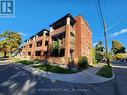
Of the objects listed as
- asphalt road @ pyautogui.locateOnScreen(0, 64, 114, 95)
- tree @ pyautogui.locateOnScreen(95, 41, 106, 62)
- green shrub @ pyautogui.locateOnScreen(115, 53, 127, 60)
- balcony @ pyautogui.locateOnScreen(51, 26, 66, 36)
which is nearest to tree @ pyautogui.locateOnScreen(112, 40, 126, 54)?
green shrub @ pyautogui.locateOnScreen(115, 53, 127, 60)

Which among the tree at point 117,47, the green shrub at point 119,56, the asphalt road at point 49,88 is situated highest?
the tree at point 117,47

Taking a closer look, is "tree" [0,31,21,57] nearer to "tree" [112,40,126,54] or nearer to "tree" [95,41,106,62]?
"tree" [95,41,106,62]

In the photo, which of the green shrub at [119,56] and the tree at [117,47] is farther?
the tree at [117,47]

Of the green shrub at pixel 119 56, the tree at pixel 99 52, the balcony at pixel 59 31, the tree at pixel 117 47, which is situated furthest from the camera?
the tree at pixel 117 47

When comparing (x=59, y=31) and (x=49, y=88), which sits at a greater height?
(x=59, y=31)

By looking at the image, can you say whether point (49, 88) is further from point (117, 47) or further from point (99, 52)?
point (117, 47)

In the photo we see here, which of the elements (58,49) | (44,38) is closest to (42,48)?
(44,38)

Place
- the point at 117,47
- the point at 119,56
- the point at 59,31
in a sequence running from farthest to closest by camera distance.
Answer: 1. the point at 117,47
2. the point at 119,56
3. the point at 59,31

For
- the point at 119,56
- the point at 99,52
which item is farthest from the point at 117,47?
the point at 99,52

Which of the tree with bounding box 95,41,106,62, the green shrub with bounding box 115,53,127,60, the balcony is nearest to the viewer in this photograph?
the balcony

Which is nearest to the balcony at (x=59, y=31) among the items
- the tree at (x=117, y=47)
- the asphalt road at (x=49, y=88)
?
the asphalt road at (x=49, y=88)

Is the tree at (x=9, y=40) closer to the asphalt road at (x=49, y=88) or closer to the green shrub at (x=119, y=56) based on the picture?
the asphalt road at (x=49, y=88)

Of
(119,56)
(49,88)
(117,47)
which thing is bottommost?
(49,88)

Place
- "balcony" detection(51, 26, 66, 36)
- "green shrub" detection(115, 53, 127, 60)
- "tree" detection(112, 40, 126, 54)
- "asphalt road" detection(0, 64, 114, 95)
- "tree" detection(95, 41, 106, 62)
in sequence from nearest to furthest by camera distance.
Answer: "asphalt road" detection(0, 64, 114, 95), "balcony" detection(51, 26, 66, 36), "tree" detection(95, 41, 106, 62), "green shrub" detection(115, 53, 127, 60), "tree" detection(112, 40, 126, 54)
